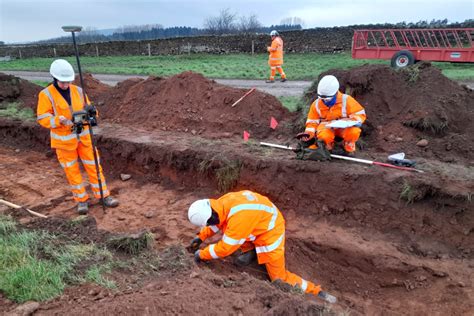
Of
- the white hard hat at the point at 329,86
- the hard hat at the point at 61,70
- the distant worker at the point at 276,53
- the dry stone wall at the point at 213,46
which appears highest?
the dry stone wall at the point at 213,46

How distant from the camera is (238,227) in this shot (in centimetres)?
370

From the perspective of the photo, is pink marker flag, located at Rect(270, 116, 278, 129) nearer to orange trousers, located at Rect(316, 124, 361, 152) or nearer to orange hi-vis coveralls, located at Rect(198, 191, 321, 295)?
orange trousers, located at Rect(316, 124, 361, 152)

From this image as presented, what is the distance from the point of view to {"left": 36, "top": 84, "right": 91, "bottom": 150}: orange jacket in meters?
4.92

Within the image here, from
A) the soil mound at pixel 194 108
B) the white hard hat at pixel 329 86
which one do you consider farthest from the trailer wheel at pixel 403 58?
the white hard hat at pixel 329 86

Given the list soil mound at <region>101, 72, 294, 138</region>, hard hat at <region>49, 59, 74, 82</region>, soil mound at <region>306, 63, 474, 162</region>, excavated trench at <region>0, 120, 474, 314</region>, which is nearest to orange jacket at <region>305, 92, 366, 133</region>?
excavated trench at <region>0, 120, 474, 314</region>

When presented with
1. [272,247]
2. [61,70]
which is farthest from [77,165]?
[272,247]

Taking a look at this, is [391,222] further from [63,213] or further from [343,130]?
[63,213]

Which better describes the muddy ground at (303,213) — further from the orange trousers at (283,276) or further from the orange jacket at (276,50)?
the orange jacket at (276,50)

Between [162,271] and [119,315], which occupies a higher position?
[119,315]

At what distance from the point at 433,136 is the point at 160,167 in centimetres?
530

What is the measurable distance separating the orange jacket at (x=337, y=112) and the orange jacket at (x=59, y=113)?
3.77 m

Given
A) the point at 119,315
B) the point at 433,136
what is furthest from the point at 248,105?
the point at 119,315

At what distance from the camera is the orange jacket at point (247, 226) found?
373 centimetres

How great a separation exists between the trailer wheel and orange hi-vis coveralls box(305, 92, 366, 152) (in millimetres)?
8416
